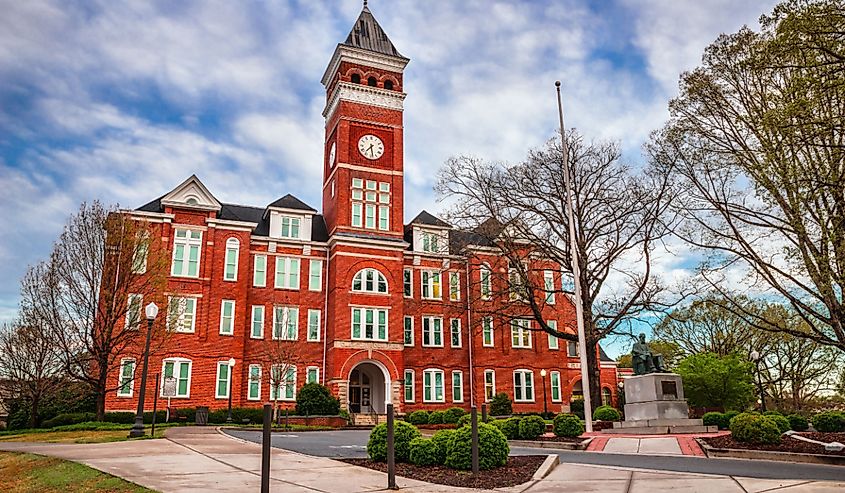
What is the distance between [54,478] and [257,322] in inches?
1170

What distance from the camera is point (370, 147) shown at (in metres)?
43.2

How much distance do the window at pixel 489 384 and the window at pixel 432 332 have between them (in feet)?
12.8

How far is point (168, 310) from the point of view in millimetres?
30625

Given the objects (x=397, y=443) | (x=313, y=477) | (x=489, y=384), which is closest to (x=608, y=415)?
(x=397, y=443)

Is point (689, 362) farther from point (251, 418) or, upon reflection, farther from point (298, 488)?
point (298, 488)

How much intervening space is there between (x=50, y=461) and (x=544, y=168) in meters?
22.8

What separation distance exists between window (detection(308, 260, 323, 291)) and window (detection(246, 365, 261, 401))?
6159 millimetres

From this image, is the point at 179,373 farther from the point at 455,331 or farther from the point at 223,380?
the point at 455,331

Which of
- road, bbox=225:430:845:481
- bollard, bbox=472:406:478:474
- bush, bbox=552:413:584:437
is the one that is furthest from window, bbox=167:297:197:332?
bollard, bbox=472:406:478:474

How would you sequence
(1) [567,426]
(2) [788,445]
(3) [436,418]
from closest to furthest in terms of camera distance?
(2) [788,445]
(1) [567,426]
(3) [436,418]

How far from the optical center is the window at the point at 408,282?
4338 centimetres

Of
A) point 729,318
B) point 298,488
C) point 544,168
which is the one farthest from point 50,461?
point 729,318

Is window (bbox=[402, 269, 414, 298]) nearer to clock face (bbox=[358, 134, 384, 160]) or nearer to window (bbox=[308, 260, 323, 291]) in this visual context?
window (bbox=[308, 260, 323, 291])

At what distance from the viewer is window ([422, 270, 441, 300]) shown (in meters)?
43.9
